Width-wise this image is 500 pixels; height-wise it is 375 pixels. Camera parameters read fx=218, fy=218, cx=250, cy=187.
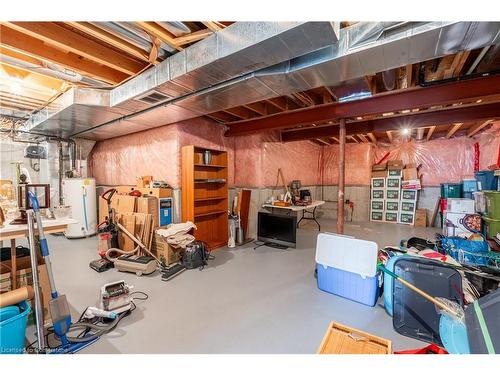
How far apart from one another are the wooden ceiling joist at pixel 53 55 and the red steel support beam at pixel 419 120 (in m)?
4.01

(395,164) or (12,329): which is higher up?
(395,164)

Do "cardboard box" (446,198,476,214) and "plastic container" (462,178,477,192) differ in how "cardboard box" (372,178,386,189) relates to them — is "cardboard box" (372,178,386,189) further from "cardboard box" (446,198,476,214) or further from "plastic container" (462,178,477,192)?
"cardboard box" (446,198,476,214)

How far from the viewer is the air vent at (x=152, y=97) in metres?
2.66

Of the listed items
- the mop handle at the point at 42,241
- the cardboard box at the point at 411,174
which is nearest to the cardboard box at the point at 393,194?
the cardboard box at the point at 411,174

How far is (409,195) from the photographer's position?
21.6 feet

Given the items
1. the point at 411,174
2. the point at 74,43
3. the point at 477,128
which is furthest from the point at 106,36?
the point at 411,174

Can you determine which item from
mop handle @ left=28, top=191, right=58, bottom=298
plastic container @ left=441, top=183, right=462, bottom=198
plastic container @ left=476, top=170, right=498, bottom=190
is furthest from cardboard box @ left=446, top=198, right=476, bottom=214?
mop handle @ left=28, top=191, right=58, bottom=298

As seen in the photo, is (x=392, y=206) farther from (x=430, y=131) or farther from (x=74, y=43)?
(x=74, y=43)

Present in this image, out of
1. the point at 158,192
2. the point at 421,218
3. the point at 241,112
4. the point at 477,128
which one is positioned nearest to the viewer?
the point at 158,192

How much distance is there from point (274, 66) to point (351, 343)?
7.98ft

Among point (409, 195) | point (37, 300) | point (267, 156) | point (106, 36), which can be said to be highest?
point (106, 36)

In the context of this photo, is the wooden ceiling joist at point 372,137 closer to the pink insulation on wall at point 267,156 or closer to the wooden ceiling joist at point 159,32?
the pink insulation on wall at point 267,156

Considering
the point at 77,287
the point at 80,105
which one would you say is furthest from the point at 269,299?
the point at 80,105
